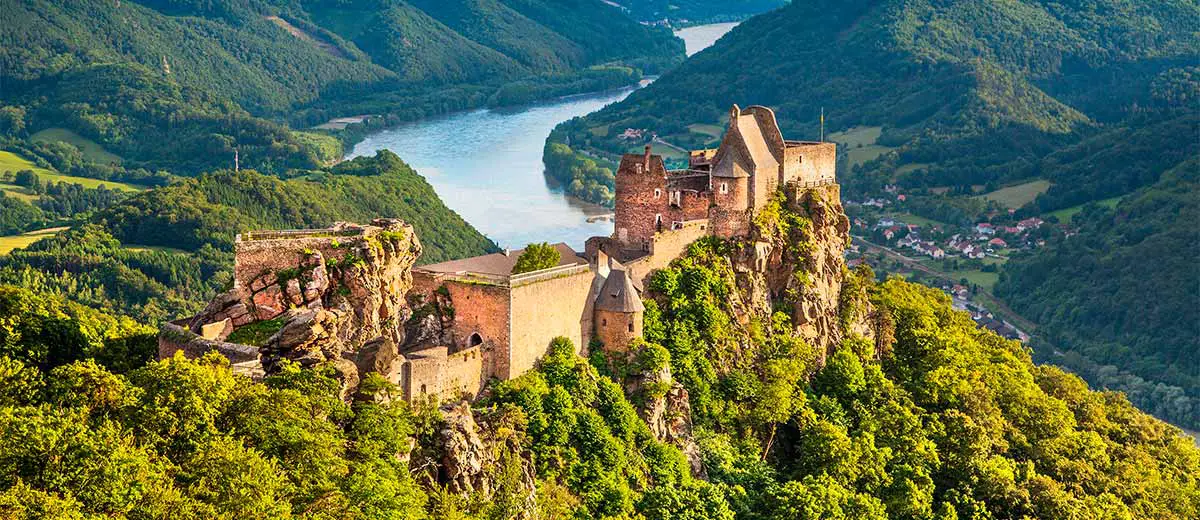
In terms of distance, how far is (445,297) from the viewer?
54750mm

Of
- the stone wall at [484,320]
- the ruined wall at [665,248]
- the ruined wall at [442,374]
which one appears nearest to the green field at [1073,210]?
the ruined wall at [665,248]

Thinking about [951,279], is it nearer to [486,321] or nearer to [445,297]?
[445,297]

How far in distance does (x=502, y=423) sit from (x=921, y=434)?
76.6 ft

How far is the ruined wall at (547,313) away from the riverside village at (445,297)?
0.19 feet

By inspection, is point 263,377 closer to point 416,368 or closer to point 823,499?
point 416,368

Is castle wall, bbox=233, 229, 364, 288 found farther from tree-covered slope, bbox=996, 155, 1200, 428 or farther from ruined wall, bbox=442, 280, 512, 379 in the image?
tree-covered slope, bbox=996, 155, 1200, 428

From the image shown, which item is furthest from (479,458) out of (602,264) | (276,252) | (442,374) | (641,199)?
(641,199)

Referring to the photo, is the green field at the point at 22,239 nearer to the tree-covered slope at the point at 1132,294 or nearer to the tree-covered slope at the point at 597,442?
the tree-covered slope at the point at 597,442

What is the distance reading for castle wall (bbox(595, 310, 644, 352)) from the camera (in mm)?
58000

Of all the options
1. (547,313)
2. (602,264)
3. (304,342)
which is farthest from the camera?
(602,264)

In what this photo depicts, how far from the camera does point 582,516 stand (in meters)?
51.5

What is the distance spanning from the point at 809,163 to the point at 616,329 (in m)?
18.6

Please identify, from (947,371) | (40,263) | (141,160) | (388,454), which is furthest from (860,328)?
(141,160)

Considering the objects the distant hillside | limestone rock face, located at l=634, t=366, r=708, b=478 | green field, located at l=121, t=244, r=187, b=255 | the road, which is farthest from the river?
limestone rock face, located at l=634, t=366, r=708, b=478
